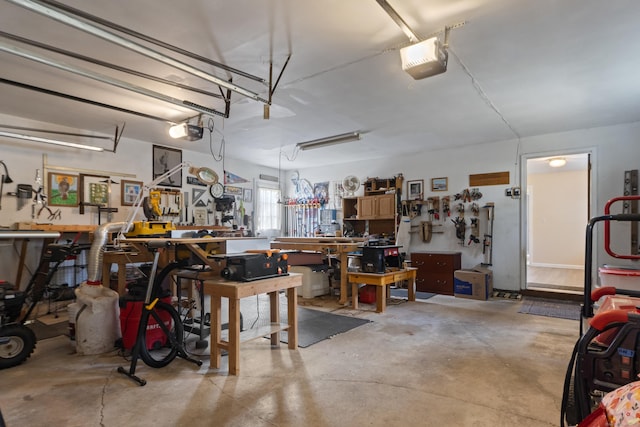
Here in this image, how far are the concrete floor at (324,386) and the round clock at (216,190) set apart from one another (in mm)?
4184

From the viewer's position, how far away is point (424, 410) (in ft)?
Answer: 7.53

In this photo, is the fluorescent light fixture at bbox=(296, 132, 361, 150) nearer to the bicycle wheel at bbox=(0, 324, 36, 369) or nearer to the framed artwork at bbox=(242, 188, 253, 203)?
the framed artwork at bbox=(242, 188, 253, 203)

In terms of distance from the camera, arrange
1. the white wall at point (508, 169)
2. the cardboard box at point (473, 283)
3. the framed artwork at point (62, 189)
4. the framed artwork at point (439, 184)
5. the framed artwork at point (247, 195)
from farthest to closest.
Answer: the framed artwork at point (247, 195) → the framed artwork at point (439, 184) → the cardboard box at point (473, 283) → the white wall at point (508, 169) → the framed artwork at point (62, 189)

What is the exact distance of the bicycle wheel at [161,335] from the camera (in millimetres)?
2904

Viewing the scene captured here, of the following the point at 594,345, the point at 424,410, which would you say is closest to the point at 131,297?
the point at 424,410

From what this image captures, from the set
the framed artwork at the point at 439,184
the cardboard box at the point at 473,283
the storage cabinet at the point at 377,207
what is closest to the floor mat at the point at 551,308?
the cardboard box at the point at 473,283

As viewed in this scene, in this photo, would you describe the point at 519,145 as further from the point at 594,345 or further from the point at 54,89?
the point at 54,89

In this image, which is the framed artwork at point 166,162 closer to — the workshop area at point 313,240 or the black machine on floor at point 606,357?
the workshop area at point 313,240

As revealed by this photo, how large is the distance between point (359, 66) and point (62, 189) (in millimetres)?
5059

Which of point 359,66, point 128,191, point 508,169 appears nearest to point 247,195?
point 128,191

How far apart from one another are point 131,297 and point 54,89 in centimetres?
264

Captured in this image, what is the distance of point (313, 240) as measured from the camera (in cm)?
577

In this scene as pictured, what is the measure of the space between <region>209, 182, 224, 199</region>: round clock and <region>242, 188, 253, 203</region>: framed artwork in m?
0.74

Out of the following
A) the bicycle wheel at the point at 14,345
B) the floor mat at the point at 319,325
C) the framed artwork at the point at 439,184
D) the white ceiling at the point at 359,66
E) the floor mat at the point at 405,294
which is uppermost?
the white ceiling at the point at 359,66
